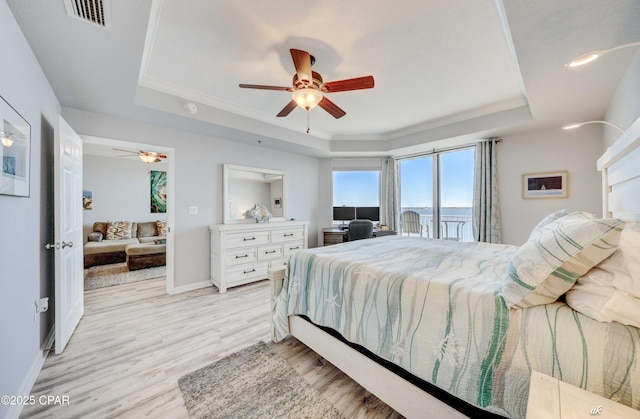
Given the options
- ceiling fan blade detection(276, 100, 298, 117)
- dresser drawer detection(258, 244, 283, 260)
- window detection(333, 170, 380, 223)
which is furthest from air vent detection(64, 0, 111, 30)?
window detection(333, 170, 380, 223)

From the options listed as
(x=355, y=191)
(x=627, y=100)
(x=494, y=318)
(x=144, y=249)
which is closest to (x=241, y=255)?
(x=144, y=249)

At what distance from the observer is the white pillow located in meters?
0.77

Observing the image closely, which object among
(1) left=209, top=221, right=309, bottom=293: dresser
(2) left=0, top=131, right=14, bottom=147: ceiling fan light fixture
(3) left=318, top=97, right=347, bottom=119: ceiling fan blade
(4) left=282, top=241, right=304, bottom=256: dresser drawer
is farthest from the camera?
(4) left=282, top=241, right=304, bottom=256: dresser drawer

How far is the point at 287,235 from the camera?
4.01 metres

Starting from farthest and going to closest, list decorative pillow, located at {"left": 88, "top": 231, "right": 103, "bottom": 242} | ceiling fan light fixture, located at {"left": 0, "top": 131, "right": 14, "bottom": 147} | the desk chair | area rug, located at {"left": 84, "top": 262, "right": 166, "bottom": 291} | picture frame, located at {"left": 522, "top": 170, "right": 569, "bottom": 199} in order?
decorative pillow, located at {"left": 88, "top": 231, "right": 103, "bottom": 242}, the desk chair, area rug, located at {"left": 84, "top": 262, "right": 166, "bottom": 291}, picture frame, located at {"left": 522, "top": 170, "right": 569, "bottom": 199}, ceiling fan light fixture, located at {"left": 0, "top": 131, "right": 14, "bottom": 147}

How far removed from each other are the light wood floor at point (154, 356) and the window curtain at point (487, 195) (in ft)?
10.9

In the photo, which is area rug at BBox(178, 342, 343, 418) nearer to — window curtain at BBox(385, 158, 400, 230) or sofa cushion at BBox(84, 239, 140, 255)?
window curtain at BBox(385, 158, 400, 230)

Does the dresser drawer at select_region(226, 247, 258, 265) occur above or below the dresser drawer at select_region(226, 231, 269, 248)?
below

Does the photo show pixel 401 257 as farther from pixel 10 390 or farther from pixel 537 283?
pixel 10 390

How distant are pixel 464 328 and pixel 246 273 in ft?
10.0

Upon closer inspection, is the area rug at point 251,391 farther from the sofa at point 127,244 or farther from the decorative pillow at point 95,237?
the decorative pillow at point 95,237

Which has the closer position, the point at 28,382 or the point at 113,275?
the point at 28,382

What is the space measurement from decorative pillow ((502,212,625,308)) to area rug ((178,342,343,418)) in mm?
1196

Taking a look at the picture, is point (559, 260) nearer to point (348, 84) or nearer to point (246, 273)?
point (348, 84)
